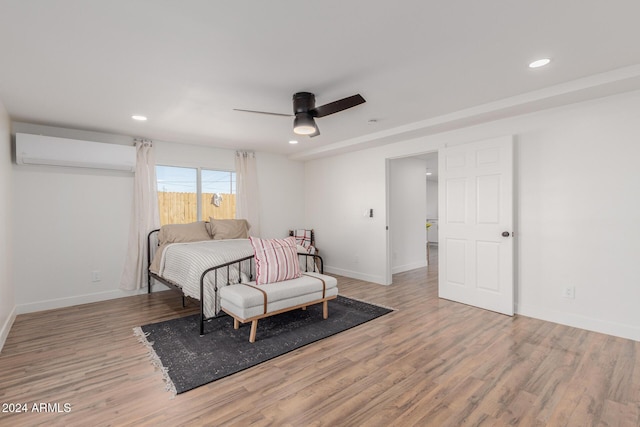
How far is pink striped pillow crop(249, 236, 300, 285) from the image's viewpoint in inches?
129

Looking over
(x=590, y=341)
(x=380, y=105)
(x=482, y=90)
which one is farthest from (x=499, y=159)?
(x=590, y=341)

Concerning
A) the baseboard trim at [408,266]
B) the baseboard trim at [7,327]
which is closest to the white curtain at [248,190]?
the baseboard trim at [408,266]

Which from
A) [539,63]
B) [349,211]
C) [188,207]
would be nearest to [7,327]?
[188,207]

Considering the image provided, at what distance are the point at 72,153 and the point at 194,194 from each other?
175 cm

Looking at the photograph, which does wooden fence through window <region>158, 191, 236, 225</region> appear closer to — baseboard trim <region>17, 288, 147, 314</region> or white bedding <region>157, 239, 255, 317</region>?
white bedding <region>157, 239, 255, 317</region>

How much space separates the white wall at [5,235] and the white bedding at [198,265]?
60.2 inches

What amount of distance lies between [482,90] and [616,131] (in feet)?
4.48

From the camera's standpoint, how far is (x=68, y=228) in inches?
165

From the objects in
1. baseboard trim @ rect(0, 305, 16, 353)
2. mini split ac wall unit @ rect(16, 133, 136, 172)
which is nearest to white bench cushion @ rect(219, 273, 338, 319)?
baseboard trim @ rect(0, 305, 16, 353)

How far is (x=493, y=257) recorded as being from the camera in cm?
375

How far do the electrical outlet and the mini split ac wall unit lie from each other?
5796mm

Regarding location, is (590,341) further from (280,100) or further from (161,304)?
(161,304)

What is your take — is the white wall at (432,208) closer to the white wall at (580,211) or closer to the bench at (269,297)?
the white wall at (580,211)

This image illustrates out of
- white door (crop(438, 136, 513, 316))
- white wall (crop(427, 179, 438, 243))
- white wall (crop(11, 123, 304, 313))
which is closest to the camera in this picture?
white door (crop(438, 136, 513, 316))
